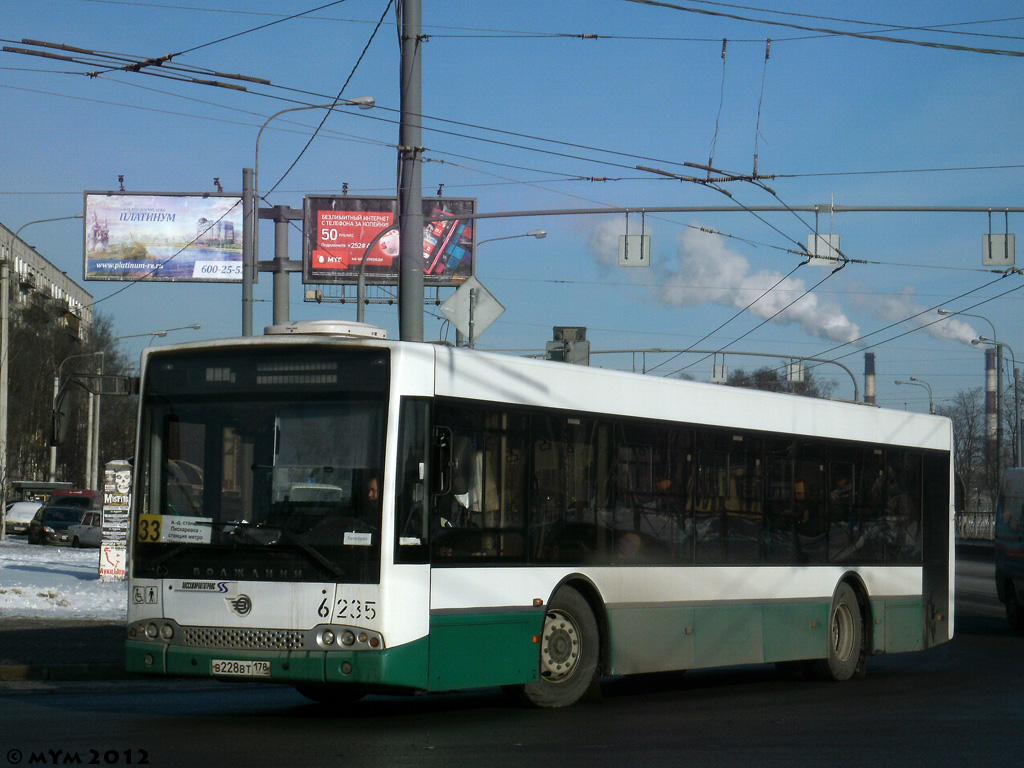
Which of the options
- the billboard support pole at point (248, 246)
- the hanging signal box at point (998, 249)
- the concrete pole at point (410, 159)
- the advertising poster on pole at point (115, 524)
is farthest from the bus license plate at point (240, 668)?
the hanging signal box at point (998, 249)

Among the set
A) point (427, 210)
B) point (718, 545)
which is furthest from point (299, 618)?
point (427, 210)

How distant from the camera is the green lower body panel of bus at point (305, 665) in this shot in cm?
912

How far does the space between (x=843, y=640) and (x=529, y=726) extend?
591 cm

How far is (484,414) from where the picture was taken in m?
10.3

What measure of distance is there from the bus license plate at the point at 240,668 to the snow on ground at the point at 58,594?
802cm

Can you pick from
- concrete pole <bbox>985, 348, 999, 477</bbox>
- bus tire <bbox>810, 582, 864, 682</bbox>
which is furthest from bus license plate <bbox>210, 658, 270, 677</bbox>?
concrete pole <bbox>985, 348, 999, 477</bbox>

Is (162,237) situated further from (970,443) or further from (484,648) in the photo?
(970,443)

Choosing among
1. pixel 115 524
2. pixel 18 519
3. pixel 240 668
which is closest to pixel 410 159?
pixel 240 668

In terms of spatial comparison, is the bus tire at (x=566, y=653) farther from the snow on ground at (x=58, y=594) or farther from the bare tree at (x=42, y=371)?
the bare tree at (x=42, y=371)

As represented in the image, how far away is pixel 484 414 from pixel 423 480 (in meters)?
0.96

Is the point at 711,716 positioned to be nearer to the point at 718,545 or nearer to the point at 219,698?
the point at 718,545

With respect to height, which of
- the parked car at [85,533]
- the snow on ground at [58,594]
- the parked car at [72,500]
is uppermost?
the parked car at [72,500]

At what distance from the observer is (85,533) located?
46188mm

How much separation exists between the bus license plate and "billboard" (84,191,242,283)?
118ft
